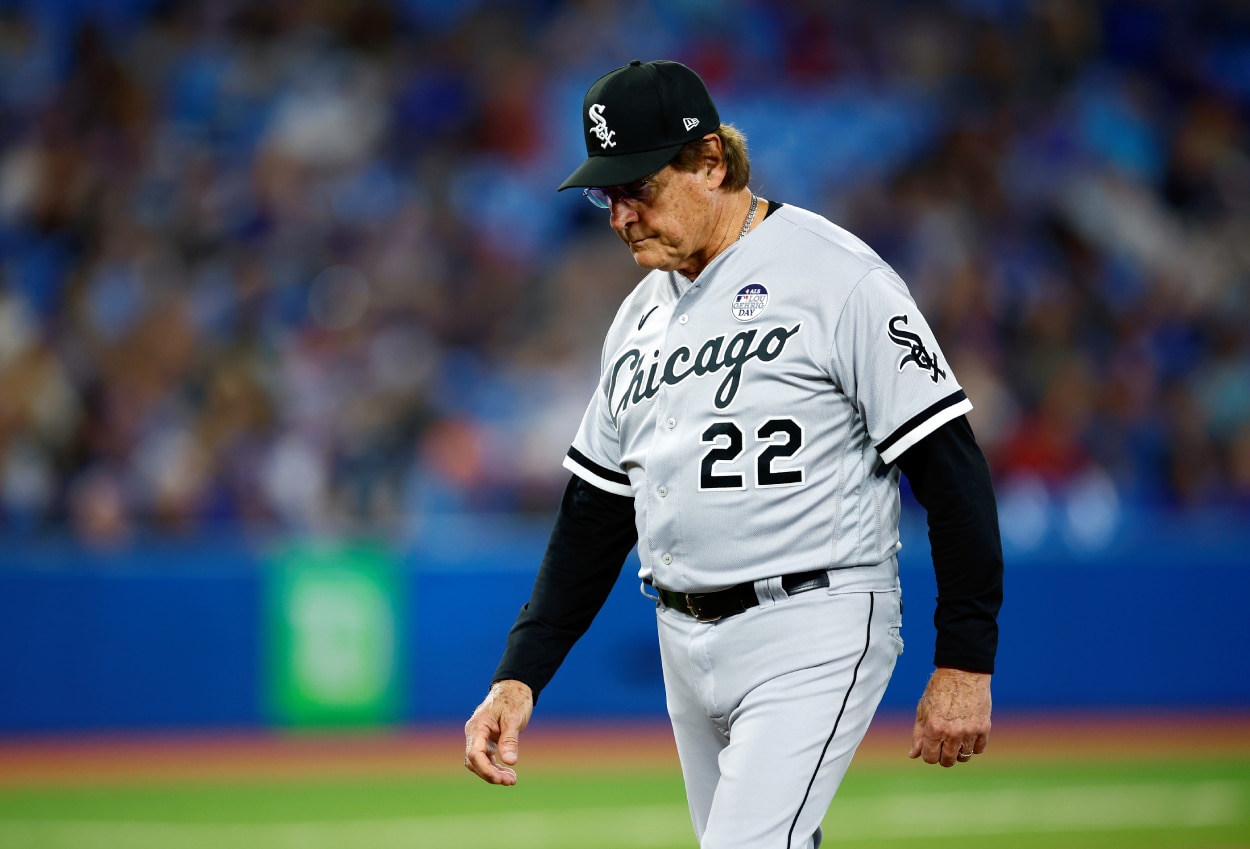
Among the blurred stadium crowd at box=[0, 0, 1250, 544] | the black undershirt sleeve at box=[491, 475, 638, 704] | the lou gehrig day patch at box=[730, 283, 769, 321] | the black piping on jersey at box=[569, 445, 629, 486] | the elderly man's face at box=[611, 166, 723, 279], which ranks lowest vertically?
the black undershirt sleeve at box=[491, 475, 638, 704]

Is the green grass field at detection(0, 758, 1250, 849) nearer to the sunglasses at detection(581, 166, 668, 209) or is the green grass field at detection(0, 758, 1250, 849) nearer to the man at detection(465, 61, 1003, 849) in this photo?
the man at detection(465, 61, 1003, 849)

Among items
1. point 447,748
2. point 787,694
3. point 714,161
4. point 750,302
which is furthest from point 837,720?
point 447,748

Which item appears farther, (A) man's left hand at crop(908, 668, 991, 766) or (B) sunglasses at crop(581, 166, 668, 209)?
(B) sunglasses at crop(581, 166, 668, 209)

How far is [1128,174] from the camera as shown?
46.2 feet

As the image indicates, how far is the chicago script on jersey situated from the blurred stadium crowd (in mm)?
7167

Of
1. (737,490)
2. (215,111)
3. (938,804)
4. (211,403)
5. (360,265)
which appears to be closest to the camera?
(737,490)

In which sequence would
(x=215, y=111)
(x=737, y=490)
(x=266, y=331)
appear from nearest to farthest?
(x=737, y=490)
(x=266, y=331)
(x=215, y=111)

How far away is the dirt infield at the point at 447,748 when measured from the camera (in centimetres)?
912

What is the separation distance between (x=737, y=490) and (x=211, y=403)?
7.98 m

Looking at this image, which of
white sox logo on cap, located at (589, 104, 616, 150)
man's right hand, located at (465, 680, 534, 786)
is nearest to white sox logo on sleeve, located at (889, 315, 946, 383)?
white sox logo on cap, located at (589, 104, 616, 150)

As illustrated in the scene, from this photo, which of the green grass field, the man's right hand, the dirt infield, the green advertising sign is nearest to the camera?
the man's right hand

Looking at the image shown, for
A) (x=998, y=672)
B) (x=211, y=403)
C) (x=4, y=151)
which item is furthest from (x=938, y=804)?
(x=4, y=151)

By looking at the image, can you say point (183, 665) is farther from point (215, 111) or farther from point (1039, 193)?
point (1039, 193)

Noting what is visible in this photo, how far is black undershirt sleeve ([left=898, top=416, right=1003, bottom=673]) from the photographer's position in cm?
321
